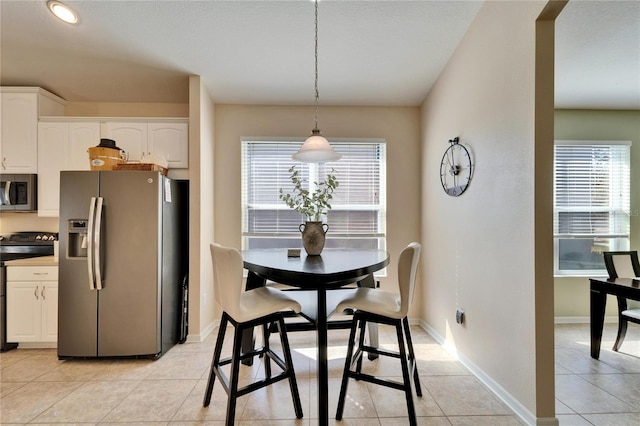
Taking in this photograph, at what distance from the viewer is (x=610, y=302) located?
343 cm

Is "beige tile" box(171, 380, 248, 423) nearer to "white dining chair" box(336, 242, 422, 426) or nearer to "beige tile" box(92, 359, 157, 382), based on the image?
"beige tile" box(92, 359, 157, 382)

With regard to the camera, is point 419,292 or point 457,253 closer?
point 457,253

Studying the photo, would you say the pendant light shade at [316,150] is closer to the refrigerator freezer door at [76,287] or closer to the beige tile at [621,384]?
the refrigerator freezer door at [76,287]

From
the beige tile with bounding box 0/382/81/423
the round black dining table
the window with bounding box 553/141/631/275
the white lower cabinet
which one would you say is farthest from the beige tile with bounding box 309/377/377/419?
the window with bounding box 553/141/631/275

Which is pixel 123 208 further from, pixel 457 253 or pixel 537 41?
pixel 537 41

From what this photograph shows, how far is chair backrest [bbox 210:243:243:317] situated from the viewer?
1566 millimetres

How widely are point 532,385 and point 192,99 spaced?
357cm

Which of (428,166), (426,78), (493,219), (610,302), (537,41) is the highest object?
(426,78)

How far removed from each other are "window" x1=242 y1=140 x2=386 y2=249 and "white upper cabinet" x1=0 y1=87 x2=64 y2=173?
6.89ft

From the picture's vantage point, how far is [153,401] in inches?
77.0

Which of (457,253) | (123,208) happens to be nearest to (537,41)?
(457,253)

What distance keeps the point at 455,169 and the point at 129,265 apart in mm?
2996

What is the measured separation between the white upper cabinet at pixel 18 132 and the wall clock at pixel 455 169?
13.6ft

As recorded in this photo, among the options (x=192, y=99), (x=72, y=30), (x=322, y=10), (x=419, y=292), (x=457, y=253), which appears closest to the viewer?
(x=322, y=10)
